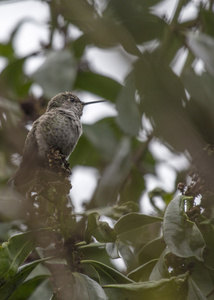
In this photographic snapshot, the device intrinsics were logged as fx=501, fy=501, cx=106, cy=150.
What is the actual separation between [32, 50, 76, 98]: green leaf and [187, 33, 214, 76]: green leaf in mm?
1106

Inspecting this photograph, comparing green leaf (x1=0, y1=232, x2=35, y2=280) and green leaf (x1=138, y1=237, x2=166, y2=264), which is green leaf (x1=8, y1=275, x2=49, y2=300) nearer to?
green leaf (x1=0, y1=232, x2=35, y2=280)

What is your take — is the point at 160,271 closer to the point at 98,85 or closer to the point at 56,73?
the point at 56,73

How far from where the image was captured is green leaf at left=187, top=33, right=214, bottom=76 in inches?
115

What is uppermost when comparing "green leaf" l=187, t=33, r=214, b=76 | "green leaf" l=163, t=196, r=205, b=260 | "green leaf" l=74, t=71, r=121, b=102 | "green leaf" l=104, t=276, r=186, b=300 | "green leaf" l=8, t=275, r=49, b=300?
"green leaf" l=187, t=33, r=214, b=76

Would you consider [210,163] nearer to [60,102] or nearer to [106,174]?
[106,174]

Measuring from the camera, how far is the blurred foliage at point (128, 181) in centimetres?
191

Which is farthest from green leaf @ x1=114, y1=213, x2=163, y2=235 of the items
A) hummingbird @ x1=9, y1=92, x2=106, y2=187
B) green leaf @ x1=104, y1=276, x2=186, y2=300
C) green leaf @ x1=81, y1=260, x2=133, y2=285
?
hummingbird @ x1=9, y1=92, x2=106, y2=187

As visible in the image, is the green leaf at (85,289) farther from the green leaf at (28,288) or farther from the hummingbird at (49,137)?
the hummingbird at (49,137)

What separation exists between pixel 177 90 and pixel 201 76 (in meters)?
0.95

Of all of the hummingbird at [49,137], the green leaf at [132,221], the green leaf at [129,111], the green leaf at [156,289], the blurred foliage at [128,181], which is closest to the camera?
the blurred foliage at [128,181]

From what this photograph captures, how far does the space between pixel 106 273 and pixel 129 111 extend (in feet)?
4.76

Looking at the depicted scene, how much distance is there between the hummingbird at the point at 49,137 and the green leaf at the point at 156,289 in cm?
130

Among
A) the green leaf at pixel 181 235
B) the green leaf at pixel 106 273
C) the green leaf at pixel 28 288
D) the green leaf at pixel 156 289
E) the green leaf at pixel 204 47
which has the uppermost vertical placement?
the green leaf at pixel 204 47

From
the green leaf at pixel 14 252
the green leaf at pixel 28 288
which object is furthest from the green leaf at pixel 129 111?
the green leaf at pixel 14 252
